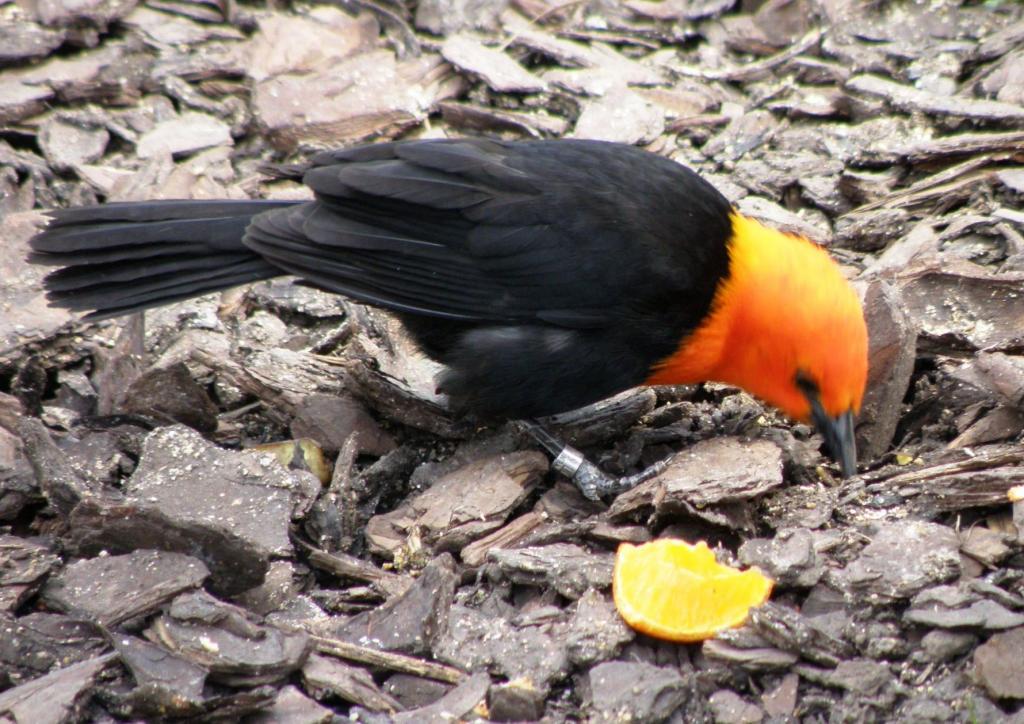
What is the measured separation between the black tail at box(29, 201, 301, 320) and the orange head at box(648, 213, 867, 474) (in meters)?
1.78

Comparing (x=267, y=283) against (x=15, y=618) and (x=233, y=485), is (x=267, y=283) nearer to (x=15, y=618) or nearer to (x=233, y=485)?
(x=233, y=485)

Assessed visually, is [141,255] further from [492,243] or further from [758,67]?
[758,67]

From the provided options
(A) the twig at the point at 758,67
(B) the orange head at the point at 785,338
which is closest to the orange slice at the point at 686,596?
(B) the orange head at the point at 785,338

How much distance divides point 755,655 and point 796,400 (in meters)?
1.50

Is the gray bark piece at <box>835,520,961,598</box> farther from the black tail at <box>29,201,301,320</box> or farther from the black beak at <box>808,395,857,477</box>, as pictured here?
the black tail at <box>29,201,301,320</box>

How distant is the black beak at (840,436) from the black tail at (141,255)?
2.21m

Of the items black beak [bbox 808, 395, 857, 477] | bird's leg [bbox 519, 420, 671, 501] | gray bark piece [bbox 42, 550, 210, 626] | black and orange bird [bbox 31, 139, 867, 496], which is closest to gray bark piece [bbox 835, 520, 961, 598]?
black beak [bbox 808, 395, 857, 477]

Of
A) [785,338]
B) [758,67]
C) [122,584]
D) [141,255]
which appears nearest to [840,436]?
[785,338]

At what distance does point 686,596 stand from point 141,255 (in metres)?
2.62

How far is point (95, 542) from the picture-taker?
13.6ft

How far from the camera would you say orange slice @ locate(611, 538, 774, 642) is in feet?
12.8

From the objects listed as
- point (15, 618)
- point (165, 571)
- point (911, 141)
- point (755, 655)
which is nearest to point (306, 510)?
point (165, 571)

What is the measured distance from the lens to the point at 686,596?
3934 millimetres

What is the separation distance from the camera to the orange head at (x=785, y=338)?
15.8 feet
